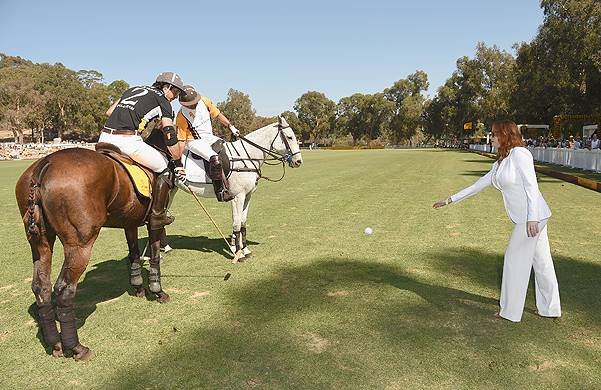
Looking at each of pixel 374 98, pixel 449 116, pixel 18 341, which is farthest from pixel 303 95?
pixel 18 341

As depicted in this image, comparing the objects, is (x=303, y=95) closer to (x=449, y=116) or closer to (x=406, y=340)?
(x=449, y=116)

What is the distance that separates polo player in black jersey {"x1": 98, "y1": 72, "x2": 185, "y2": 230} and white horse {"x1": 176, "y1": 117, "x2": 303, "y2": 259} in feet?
5.50

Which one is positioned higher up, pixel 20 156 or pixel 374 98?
pixel 374 98

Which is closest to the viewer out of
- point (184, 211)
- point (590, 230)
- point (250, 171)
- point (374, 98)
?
point (250, 171)

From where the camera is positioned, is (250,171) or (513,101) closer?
(250,171)

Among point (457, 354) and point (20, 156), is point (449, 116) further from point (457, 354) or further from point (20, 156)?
point (457, 354)

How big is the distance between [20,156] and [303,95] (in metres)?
89.9

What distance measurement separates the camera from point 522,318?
4.95 meters

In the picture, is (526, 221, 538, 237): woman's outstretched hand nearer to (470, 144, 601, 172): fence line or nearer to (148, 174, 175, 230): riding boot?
(148, 174, 175, 230): riding boot

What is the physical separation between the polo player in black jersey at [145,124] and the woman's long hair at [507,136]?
148 inches

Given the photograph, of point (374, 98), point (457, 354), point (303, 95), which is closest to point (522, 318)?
point (457, 354)

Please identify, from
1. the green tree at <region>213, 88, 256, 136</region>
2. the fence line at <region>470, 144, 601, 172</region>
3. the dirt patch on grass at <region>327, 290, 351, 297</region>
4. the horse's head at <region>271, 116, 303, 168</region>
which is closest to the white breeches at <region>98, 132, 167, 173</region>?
the dirt patch on grass at <region>327, 290, 351, 297</region>

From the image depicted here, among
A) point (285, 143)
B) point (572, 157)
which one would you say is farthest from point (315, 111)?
point (285, 143)

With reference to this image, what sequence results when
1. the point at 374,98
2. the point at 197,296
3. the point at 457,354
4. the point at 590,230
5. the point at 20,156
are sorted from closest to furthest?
the point at 457,354 → the point at 197,296 → the point at 590,230 → the point at 20,156 → the point at 374,98
